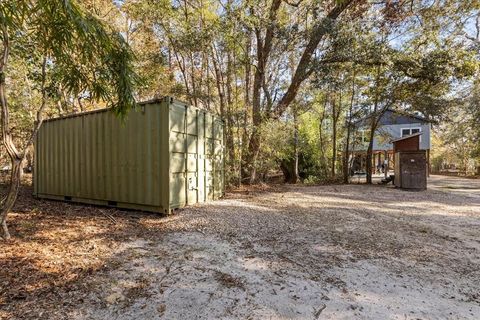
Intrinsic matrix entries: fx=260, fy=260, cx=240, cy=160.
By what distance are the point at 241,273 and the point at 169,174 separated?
9.81 ft

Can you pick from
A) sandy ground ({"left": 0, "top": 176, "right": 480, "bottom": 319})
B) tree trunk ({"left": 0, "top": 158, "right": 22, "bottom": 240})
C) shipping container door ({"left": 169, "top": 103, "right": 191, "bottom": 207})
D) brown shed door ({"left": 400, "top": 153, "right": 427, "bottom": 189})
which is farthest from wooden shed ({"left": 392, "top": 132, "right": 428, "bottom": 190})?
tree trunk ({"left": 0, "top": 158, "right": 22, "bottom": 240})

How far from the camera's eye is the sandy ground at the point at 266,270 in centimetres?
221

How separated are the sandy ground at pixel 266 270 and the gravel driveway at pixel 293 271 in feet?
0.04

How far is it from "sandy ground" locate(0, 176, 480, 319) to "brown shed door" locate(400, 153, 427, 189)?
219 inches

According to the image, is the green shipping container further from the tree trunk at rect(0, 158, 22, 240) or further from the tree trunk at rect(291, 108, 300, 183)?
the tree trunk at rect(291, 108, 300, 183)

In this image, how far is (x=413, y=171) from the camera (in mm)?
10359

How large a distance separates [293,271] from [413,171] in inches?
385

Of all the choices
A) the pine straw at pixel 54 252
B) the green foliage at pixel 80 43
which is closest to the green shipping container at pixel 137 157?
the pine straw at pixel 54 252

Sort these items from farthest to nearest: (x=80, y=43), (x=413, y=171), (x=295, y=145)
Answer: (x=295, y=145) → (x=413, y=171) → (x=80, y=43)

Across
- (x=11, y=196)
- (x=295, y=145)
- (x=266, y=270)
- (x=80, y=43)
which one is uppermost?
(x=80, y=43)

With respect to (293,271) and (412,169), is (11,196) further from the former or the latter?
(412,169)

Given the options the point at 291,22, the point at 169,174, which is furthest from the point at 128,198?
the point at 291,22

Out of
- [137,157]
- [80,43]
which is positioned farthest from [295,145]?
[80,43]

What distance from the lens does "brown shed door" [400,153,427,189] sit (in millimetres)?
10141
